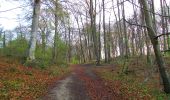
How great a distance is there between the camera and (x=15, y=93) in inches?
408

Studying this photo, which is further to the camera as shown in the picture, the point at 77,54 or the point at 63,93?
the point at 77,54

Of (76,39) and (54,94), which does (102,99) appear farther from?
(76,39)

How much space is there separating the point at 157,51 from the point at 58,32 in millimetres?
24669

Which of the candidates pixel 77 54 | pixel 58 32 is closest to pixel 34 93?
pixel 58 32

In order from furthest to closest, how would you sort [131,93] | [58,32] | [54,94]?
[58,32] < [131,93] < [54,94]

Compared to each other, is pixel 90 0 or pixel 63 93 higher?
pixel 90 0

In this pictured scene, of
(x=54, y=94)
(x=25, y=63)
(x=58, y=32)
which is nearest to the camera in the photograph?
(x=54, y=94)

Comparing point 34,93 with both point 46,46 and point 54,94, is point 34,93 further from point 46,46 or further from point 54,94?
point 46,46

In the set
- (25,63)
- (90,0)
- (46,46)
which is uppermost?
(90,0)

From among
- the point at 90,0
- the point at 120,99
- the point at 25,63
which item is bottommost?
the point at 120,99

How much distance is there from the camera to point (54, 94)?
11117 millimetres

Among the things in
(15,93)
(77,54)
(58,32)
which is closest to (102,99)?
(15,93)

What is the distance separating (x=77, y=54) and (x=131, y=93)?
63488mm

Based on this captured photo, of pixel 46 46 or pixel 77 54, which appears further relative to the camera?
pixel 77 54
